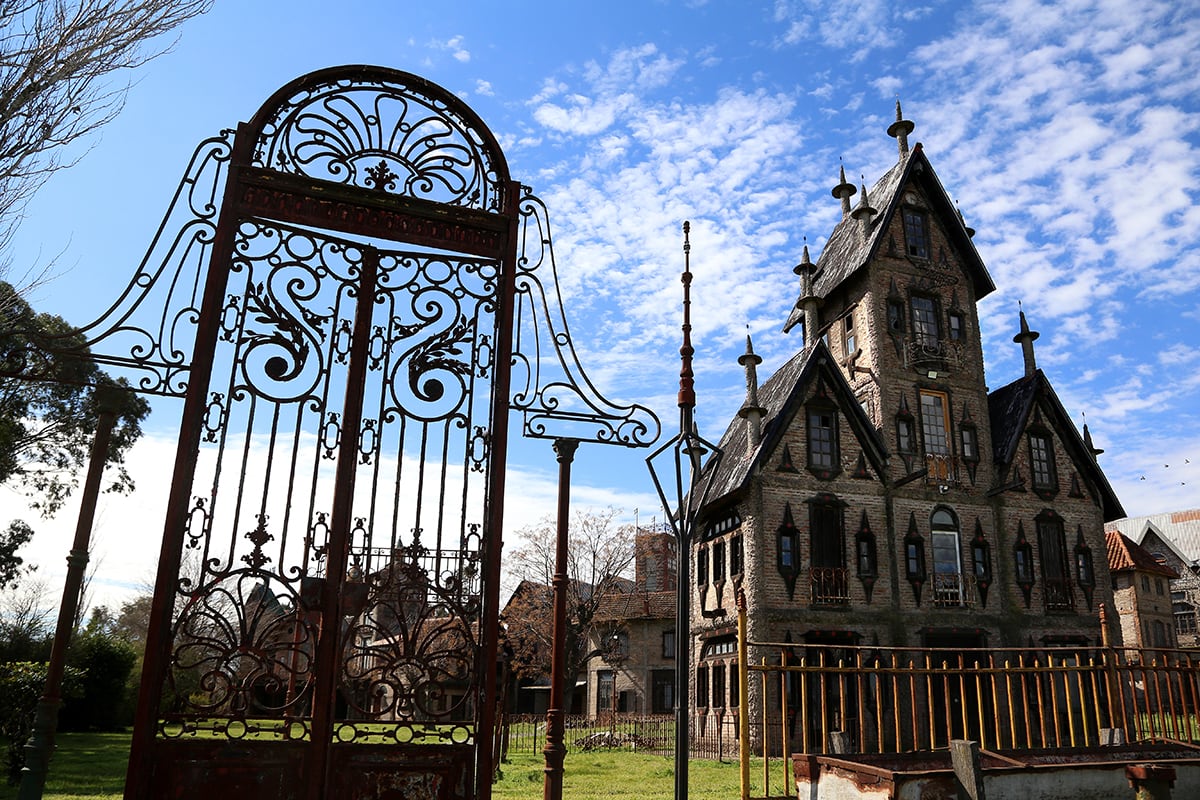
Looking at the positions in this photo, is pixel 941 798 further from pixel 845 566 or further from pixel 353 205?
pixel 845 566

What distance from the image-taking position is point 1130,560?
1753 inches

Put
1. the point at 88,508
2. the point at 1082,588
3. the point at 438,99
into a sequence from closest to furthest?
the point at 88,508 < the point at 438,99 < the point at 1082,588

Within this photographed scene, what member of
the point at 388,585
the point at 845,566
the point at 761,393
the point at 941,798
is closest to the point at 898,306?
the point at 761,393

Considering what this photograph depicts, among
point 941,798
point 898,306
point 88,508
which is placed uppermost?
point 898,306

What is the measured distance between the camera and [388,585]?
238 inches

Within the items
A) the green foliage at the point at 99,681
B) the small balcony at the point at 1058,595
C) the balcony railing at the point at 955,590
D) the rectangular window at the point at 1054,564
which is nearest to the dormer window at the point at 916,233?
the rectangular window at the point at 1054,564

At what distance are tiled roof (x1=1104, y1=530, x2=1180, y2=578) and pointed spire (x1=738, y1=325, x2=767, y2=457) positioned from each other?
98.9 ft

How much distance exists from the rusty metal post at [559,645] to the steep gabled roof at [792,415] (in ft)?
53.8

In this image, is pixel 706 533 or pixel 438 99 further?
pixel 706 533

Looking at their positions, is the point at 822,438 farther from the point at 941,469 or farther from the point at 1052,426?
the point at 1052,426

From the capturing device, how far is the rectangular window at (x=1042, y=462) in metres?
26.1

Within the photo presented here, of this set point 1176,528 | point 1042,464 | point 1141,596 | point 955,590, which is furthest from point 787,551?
point 1176,528

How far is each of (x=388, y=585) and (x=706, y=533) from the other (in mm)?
21021

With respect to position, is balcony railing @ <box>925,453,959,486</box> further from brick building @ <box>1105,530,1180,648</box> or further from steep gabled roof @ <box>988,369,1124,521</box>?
brick building @ <box>1105,530,1180,648</box>
